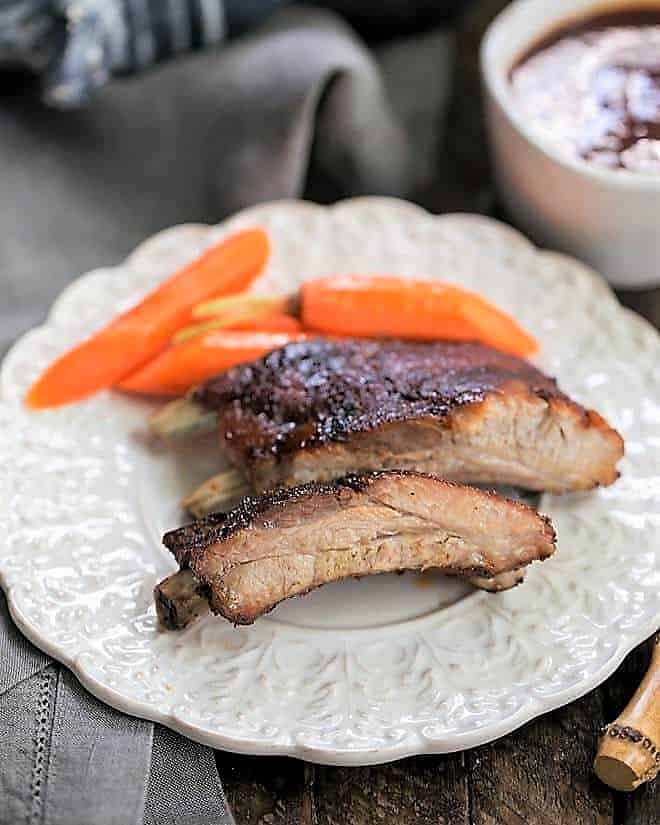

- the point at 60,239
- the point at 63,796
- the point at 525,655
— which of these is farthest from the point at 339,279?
the point at 63,796

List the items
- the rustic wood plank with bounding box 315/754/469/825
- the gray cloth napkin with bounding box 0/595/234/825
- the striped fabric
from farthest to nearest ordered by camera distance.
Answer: the striped fabric
the rustic wood plank with bounding box 315/754/469/825
the gray cloth napkin with bounding box 0/595/234/825

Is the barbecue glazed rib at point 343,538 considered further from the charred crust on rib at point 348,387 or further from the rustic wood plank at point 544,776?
the rustic wood plank at point 544,776

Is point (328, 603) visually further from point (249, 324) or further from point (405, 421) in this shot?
point (249, 324)

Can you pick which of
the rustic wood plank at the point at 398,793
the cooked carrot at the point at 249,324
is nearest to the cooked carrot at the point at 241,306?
the cooked carrot at the point at 249,324

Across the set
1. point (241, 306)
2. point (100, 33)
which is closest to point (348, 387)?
point (241, 306)

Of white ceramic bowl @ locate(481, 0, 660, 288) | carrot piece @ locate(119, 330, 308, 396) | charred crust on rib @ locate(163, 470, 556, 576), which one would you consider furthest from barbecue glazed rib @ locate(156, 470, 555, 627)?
white ceramic bowl @ locate(481, 0, 660, 288)

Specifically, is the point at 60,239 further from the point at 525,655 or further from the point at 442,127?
the point at 525,655

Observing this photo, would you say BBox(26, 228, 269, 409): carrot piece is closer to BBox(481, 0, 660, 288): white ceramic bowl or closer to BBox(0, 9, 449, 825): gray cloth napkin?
BBox(0, 9, 449, 825): gray cloth napkin

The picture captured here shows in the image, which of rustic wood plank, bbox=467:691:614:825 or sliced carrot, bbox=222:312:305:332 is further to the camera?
sliced carrot, bbox=222:312:305:332
